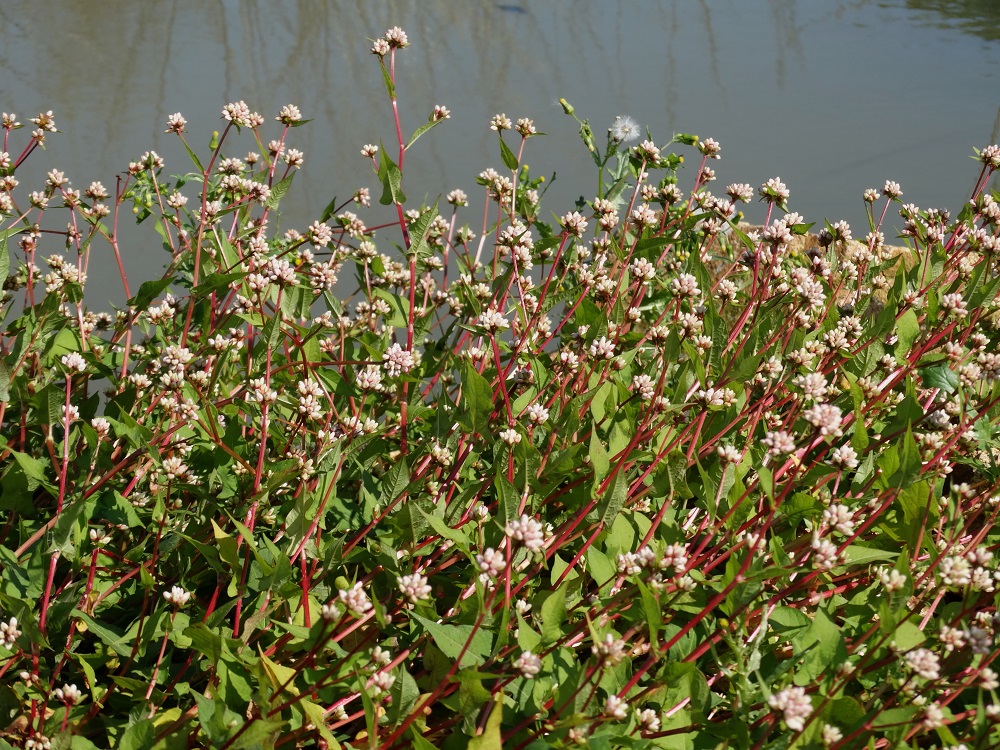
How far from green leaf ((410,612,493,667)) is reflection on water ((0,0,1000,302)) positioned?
95.4 inches

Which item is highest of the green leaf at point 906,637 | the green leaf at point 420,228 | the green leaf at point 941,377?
the green leaf at point 420,228

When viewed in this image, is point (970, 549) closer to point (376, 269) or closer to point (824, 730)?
point (824, 730)

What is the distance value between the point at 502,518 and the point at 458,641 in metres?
0.20

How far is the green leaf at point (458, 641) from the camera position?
1.48 m

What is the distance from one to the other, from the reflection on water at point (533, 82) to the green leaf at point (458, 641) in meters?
2.42

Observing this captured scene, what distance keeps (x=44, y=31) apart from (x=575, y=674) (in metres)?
4.90

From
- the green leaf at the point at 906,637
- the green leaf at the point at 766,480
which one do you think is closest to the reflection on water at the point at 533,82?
the green leaf at the point at 766,480

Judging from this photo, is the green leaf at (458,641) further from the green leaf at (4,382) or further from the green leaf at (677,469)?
the green leaf at (4,382)

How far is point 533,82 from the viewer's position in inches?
200

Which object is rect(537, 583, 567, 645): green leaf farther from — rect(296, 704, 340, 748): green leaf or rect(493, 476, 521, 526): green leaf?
rect(296, 704, 340, 748): green leaf

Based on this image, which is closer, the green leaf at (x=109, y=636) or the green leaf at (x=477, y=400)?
the green leaf at (x=109, y=636)

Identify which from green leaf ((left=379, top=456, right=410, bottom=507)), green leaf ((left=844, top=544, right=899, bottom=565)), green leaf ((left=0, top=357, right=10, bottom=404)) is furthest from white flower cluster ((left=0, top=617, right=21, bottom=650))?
green leaf ((left=844, top=544, right=899, bottom=565))

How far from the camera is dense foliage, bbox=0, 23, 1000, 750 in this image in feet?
4.83

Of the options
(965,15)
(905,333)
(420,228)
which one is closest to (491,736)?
(420,228)
